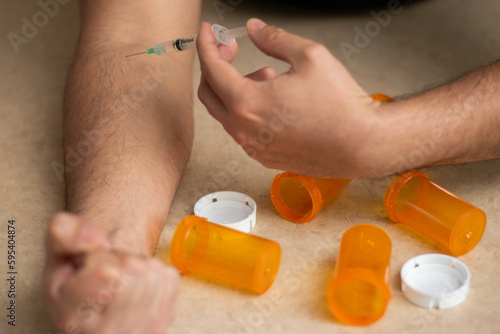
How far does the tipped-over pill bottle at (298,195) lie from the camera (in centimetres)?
122

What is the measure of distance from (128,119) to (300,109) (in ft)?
1.48

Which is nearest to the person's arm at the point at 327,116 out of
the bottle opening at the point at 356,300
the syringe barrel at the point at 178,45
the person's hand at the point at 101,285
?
the syringe barrel at the point at 178,45

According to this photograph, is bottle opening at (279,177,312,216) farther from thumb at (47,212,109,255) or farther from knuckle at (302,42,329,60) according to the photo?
thumb at (47,212,109,255)

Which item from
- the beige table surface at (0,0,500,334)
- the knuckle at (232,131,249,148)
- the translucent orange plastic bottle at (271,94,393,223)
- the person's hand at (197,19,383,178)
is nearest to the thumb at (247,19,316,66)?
the person's hand at (197,19,383,178)

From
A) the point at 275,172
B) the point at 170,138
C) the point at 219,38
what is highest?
the point at 219,38

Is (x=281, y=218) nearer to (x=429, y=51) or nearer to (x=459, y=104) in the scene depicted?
(x=459, y=104)

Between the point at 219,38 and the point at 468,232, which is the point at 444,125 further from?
the point at 219,38

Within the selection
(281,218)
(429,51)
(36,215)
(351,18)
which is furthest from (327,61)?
(351,18)

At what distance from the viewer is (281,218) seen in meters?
1.25

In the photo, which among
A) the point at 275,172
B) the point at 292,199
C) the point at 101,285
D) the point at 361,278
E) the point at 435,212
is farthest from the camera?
the point at 275,172

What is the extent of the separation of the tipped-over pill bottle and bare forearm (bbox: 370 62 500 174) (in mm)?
165

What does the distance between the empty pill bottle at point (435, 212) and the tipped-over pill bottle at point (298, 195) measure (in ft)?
0.40

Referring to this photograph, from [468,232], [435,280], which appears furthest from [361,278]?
[468,232]

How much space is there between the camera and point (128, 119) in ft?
Result: 4.22
